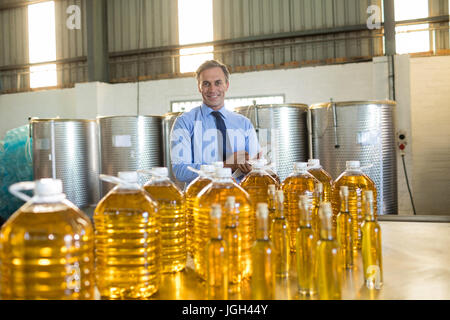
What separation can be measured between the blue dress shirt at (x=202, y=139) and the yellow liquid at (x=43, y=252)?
5.21 feet

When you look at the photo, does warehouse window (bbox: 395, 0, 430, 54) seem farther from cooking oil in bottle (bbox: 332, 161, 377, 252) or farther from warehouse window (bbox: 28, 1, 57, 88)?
warehouse window (bbox: 28, 1, 57, 88)

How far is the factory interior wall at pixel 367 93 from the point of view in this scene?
6.08m

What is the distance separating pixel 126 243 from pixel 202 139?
1.66 m

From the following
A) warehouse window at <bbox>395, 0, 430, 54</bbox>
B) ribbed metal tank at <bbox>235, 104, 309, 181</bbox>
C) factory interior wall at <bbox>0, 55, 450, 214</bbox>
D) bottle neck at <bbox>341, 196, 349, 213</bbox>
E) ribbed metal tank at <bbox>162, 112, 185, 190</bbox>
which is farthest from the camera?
warehouse window at <bbox>395, 0, 430, 54</bbox>

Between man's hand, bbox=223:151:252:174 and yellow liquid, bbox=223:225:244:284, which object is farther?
man's hand, bbox=223:151:252:174

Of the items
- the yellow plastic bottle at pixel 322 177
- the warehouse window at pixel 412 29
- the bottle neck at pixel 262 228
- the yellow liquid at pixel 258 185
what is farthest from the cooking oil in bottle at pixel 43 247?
the warehouse window at pixel 412 29

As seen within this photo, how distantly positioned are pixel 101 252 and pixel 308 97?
6360 mm

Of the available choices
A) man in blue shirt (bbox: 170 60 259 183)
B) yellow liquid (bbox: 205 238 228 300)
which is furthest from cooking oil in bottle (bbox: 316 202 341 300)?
man in blue shirt (bbox: 170 60 259 183)

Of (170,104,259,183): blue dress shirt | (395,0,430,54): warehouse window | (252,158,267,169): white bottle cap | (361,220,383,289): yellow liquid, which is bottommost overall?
(361,220,383,289): yellow liquid

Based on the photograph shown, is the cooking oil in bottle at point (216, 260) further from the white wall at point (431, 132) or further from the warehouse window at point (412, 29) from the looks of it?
the warehouse window at point (412, 29)

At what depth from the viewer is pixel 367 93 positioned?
260 inches

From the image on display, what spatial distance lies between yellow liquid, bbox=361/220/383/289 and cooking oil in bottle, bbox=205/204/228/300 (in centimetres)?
40

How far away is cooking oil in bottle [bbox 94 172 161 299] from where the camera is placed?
0.97 metres

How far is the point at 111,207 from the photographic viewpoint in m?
0.98
